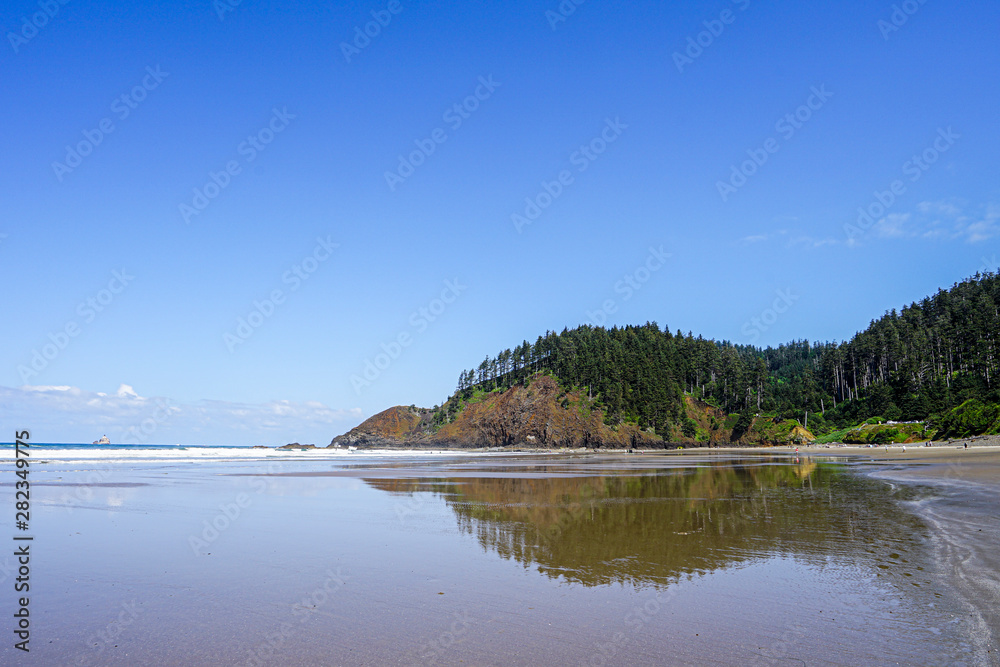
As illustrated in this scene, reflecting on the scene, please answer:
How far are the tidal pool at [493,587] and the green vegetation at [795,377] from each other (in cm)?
12528

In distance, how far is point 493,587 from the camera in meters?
10.4

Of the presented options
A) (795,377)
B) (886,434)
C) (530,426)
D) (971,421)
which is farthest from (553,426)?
(795,377)

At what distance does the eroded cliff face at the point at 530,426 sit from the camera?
146 m

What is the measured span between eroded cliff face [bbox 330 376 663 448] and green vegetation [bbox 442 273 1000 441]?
356 centimetres

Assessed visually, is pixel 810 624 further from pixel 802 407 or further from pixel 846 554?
pixel 802 407

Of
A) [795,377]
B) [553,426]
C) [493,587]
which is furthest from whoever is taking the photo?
[795,377]

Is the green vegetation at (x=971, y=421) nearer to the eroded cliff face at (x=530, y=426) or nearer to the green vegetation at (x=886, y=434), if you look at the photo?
the green vegetation at (x=886, y=434)

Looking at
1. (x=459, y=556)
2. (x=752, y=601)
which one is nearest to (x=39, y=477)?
(x=459, y=556)

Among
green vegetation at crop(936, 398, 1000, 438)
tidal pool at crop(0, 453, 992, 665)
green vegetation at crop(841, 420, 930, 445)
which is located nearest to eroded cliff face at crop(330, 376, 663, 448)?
green vegetation at crop(841, 420, 930, 445)

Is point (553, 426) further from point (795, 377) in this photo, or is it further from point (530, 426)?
point (795, 377)

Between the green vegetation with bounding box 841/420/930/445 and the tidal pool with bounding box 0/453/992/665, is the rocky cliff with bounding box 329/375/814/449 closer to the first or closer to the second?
the green vegetation with bounding box 841/420/930/445

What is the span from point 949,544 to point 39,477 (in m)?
48.1

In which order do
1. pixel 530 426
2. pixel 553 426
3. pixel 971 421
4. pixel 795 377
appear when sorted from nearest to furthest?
pixel 971 421
pixel 553 426
pixel 530 426
pixel 795 377

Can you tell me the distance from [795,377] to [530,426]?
105355mm
